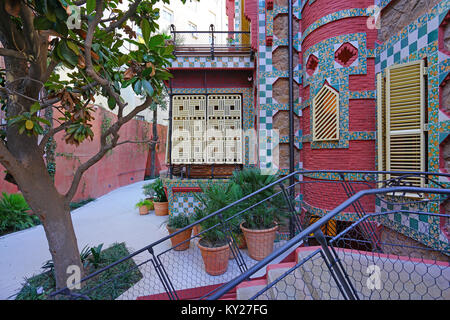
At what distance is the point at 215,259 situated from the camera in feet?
10.3

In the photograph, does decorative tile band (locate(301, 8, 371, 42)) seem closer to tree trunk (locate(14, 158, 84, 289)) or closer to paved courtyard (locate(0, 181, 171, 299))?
tree trunk (locate(14, 158, 84, 289))

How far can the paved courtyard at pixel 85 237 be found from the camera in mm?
3393

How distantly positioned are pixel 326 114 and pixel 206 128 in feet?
9.38

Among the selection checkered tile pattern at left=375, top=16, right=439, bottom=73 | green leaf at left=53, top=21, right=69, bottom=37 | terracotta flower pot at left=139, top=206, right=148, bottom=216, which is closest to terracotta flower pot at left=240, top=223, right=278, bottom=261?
checkered tile pattern at left=375, top=16, right=439, bottom=73

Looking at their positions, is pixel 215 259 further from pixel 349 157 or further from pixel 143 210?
pixel 143 210

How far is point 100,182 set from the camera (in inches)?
367

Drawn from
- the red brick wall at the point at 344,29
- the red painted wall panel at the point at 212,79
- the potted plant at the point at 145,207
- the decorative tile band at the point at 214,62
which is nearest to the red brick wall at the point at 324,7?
the red brick wall at the point at 344,29

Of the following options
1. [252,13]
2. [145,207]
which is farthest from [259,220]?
[252,13]

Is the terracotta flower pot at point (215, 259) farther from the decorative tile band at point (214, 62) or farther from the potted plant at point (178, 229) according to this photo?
the decorative tile band at point (214, 62)

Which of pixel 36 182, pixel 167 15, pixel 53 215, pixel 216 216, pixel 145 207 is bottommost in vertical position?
pixel 145 207

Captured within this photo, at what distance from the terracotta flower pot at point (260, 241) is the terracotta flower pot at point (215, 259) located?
0.53 meters

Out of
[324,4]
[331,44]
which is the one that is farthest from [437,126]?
[324,4]

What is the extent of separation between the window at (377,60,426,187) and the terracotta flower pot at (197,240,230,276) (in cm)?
254
